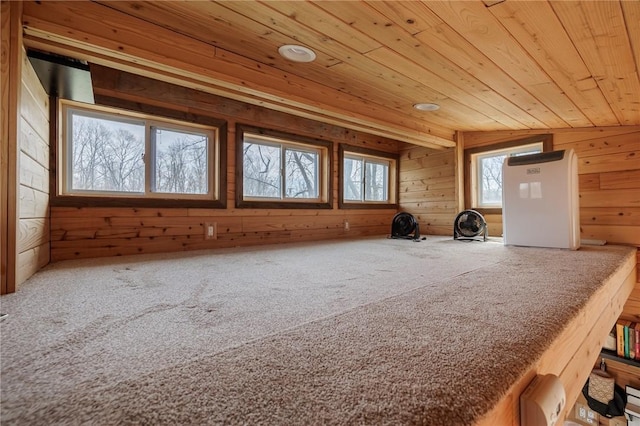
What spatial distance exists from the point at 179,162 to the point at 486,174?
10.9ft

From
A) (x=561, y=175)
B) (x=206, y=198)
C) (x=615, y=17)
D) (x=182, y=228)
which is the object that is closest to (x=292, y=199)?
(x=206, y=198)

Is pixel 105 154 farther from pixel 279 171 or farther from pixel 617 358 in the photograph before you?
pixel 617 358

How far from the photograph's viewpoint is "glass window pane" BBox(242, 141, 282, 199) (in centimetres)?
288

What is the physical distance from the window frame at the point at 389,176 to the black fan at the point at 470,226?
1062mm

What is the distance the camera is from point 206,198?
2.60 meters

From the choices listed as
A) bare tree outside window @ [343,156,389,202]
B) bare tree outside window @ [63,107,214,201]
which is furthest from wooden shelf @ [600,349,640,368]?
bare tree outside window @ [63,107,214,201]

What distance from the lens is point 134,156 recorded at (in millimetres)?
2307

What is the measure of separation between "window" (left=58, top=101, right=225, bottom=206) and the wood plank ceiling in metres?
0.79

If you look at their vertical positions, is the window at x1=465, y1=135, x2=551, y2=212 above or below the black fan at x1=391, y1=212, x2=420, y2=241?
above

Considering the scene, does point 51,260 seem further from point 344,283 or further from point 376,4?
point 376,4

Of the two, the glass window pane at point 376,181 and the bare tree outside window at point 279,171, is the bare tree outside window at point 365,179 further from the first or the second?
the bare tree outside window at point 279,171

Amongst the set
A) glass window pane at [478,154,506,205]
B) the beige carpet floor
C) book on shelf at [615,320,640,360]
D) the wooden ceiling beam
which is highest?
the wooden ceiling beam

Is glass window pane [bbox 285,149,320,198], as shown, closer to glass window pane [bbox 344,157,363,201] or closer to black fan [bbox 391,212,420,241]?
glass window pane [bbox 344,157,363,201]

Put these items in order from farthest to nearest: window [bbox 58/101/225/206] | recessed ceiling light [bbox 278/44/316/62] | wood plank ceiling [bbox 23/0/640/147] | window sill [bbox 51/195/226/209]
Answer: window [bbox 58/101/225/206] → window sill [bbox 51/195/226/209] → recessed ceiling light [bbox 278/44/316/62] → wood plank ceiling [bbox 23/0/640/147]
